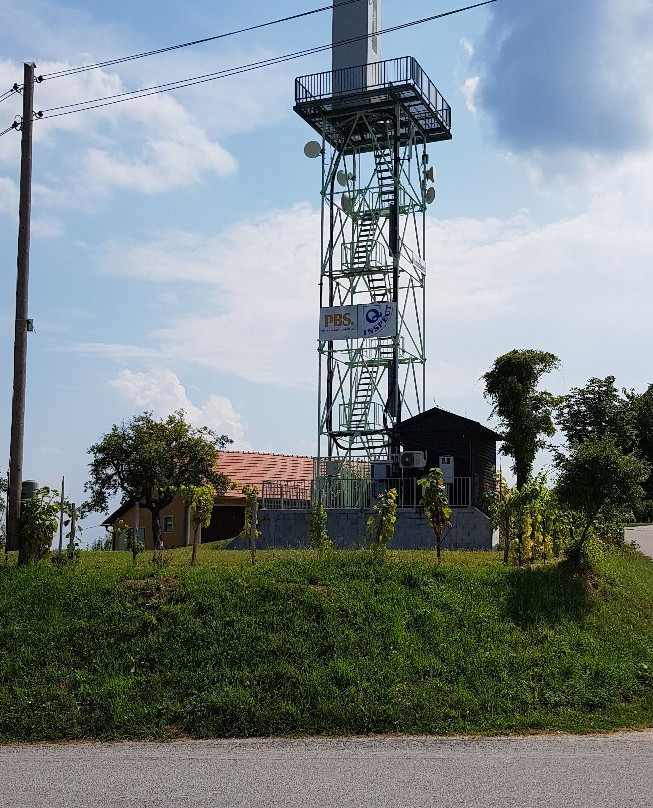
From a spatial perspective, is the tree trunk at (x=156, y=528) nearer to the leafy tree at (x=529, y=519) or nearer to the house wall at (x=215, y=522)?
the house wall at (x=215, y=522)

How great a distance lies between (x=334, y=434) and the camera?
37688 millimetres

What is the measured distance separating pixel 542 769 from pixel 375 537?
1030 centimetres

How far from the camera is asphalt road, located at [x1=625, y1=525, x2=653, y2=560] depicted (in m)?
32.6

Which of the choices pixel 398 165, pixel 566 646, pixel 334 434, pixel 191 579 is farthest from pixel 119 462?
pixel 566 646

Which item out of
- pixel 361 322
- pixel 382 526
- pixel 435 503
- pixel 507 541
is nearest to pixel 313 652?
pixel 382 526

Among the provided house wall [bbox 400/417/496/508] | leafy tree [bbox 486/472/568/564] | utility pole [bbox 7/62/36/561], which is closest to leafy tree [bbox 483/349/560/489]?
house wall [bbox 400/417/496/508]

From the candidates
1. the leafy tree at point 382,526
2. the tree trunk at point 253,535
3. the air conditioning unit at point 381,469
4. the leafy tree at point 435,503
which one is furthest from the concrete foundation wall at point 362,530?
the leafy tree at point 435,503

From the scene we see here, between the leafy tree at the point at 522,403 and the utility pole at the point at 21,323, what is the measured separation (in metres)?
19.5

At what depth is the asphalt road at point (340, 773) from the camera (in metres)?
9.08

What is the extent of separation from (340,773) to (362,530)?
21.4 meters

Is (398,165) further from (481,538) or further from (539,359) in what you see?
(481,538)

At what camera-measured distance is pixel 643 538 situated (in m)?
37.6

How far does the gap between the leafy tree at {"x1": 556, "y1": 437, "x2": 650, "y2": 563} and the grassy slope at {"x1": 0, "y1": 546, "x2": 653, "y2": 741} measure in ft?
5.53

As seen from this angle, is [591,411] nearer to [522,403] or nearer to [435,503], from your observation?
[522,403]
